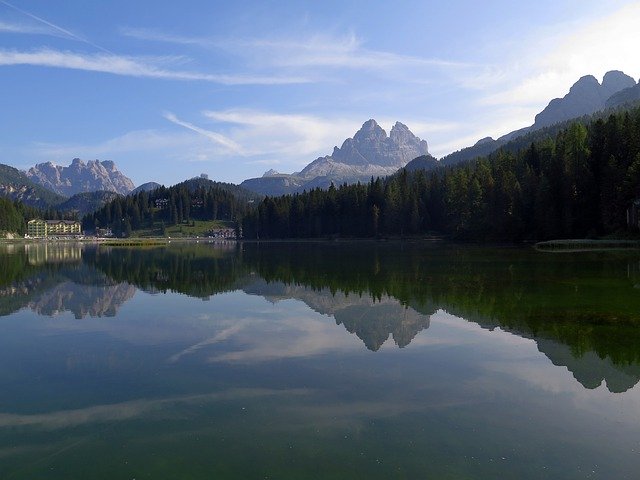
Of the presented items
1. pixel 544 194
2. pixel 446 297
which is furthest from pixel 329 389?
pixel 544 194

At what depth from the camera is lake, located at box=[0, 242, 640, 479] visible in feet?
33.7

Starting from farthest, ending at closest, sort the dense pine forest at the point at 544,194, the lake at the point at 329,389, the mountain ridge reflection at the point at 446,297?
the dense pine forest at the point at 544,194
the mountain ridge reflection at the point at 446,297
the lake at the point at 329,389

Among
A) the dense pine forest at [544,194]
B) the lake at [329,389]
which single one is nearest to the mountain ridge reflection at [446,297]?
the lake at [329,389]

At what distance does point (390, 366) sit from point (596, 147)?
100439 mm

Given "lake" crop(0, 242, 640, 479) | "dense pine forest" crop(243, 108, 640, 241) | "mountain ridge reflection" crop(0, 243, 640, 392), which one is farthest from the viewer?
"dense pine forest" crop(243, 108, 640, 241)

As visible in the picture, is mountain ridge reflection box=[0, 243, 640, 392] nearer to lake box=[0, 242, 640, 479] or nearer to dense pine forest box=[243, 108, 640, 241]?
lake box=[0, 242, 640, 479]

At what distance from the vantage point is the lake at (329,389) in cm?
1027

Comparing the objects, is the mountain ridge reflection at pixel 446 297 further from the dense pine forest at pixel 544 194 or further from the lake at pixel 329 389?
the dense pine forest at pixel 544 194

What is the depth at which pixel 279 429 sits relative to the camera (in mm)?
11867

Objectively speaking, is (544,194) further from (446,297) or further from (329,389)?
(329,389)

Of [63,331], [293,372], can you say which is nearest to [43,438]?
[293,372]

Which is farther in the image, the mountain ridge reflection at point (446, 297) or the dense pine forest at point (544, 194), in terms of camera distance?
the dense pine forest at point (544, 194)

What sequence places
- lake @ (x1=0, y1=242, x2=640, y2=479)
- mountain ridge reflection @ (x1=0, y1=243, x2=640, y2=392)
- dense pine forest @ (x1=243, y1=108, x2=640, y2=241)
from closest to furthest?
lake @ (x1=0, y1=242, x2=640, y2=479) < mountain ridge reflection @ (x1=0, y1=243, x2=640, y2=392) < dense pine forest @ (x1=243, y1=108, x2=640, y2=241)

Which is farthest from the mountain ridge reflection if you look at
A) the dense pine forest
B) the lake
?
the dense pine forest
